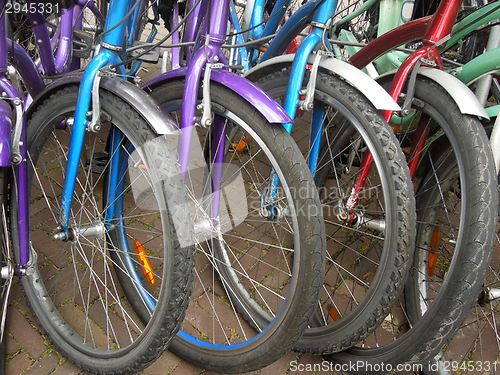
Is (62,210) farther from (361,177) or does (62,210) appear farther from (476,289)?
(476,289)

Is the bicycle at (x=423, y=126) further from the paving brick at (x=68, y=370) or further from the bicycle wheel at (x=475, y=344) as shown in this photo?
the paving brick at (x=68, y=370)

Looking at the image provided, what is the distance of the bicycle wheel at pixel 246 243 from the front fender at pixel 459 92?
69cm

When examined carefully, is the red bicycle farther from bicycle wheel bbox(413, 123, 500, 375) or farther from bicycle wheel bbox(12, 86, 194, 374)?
bicycle wheel bbox(12, 86, 194, 374)

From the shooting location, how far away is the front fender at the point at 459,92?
1518 millimetres

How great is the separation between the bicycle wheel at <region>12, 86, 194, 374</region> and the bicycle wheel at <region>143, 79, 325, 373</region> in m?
0.27

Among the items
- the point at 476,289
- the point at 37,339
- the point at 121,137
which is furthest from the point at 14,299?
the point at 476,289

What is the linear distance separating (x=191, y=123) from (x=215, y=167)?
44 cm

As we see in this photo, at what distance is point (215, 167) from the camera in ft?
6.50

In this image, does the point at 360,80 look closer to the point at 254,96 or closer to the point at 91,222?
the point at 254,96

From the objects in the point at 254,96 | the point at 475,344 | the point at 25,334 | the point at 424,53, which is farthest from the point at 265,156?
the point at 475,344

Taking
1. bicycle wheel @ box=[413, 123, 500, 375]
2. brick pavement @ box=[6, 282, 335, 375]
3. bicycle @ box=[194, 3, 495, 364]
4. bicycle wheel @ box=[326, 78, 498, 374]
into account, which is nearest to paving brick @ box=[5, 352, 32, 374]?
brick pavement @ box=[6, 282, 335, 375]

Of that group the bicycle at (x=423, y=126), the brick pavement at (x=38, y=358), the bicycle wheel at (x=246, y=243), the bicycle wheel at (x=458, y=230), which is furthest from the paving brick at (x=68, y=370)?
the bicycle wheel at (x=458, y=230)

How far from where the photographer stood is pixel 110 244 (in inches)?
76.7

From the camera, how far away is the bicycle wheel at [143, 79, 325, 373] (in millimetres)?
A: 1375
